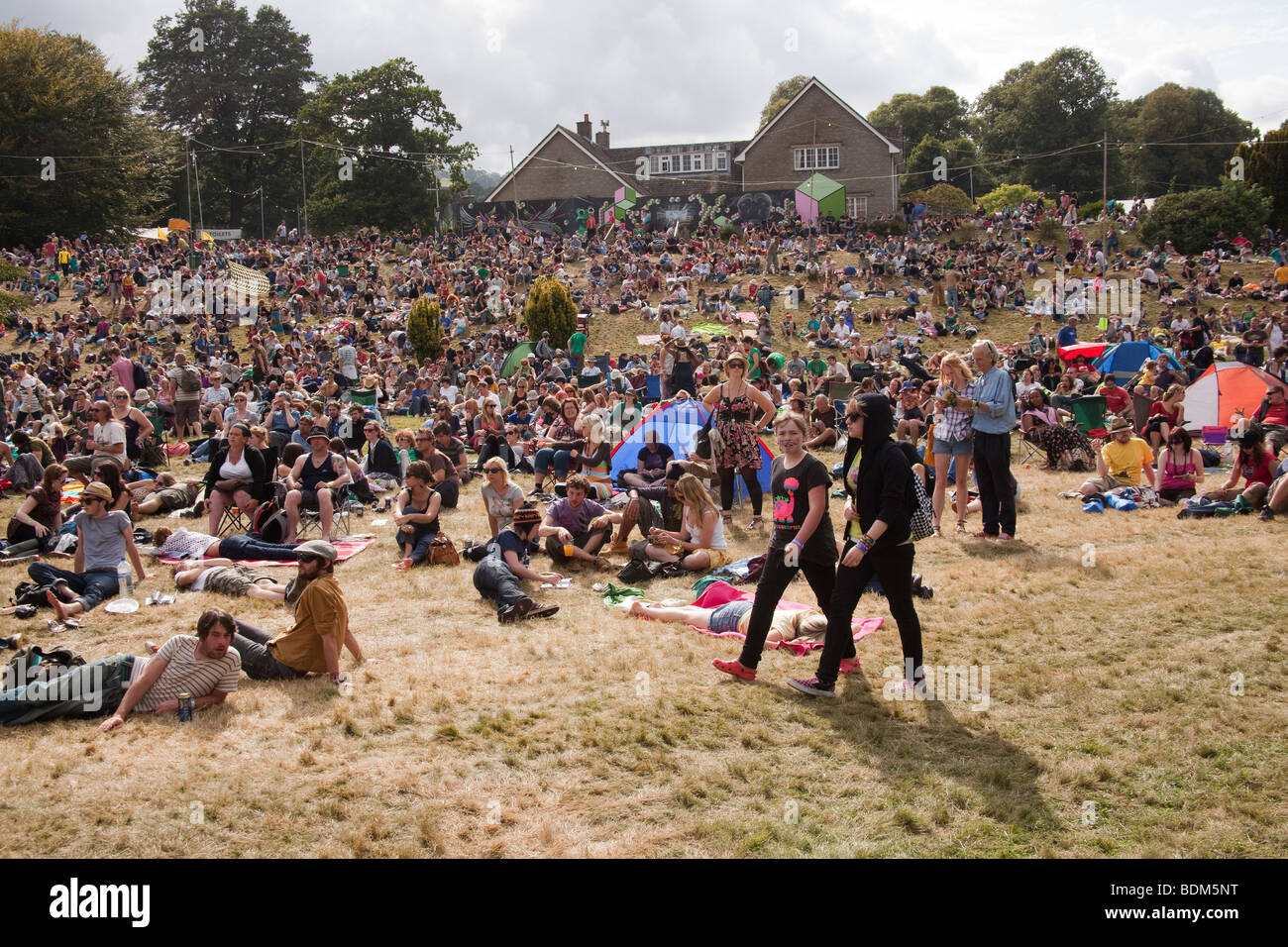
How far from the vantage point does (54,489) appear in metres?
10.1

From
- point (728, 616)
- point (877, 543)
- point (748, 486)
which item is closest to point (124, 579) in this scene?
point (728, 616)

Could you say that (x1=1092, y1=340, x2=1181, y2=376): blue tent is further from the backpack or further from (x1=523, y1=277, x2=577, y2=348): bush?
the backpack

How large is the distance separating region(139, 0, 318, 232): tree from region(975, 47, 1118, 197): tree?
45465mm


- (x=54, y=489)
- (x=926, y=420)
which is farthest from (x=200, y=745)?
→ (x=926, y=420)

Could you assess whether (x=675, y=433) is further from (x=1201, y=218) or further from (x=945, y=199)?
(x=945, y=199)

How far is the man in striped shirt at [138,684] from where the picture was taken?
18.9 ft

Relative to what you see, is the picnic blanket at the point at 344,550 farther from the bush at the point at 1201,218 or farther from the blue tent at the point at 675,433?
the bush at the point at 1201,218

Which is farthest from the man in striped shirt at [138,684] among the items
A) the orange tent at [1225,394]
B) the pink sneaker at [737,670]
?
the orange tent at [1225,394]

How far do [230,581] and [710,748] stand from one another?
17.4ft

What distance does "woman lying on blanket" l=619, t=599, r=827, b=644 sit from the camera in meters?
6.91

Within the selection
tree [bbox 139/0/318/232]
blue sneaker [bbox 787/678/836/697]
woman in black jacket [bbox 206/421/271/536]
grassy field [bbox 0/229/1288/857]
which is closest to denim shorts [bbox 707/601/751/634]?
grassy field [bbox 0/229/1288/857]

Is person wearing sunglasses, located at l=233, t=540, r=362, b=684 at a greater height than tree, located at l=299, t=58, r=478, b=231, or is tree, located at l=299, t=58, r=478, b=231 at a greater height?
tree, located at l=299, t=58, r=478, b=231
